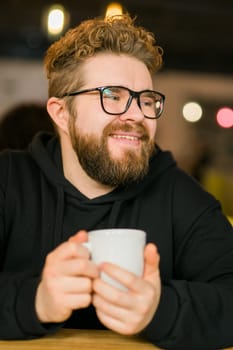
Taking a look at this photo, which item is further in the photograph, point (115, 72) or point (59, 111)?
point (59, 111)

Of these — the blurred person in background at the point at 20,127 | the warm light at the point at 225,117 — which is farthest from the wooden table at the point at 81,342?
the warm light at the point at 225,117

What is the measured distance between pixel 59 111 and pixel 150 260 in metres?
0.75

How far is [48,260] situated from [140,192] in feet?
1.93

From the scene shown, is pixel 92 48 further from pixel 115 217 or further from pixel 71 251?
pixel 71 251

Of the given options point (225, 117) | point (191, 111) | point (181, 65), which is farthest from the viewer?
point (225, 117)

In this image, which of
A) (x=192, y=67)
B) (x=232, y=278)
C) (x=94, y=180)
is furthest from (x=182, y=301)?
(x=192, y=67)

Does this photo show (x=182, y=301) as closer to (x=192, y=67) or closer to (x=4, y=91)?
(x=4, y=91)

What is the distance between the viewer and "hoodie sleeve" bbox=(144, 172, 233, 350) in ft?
3.79

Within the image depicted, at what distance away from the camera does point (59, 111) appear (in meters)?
1.65

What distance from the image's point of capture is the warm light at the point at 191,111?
10797 millimetres

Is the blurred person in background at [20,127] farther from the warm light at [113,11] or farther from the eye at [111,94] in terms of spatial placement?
the eye at [111,94]

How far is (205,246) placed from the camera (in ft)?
4.76

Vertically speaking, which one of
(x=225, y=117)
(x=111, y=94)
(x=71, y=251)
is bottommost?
(x=225, y=117)

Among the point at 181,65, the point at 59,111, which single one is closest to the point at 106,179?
the point at 59,111
